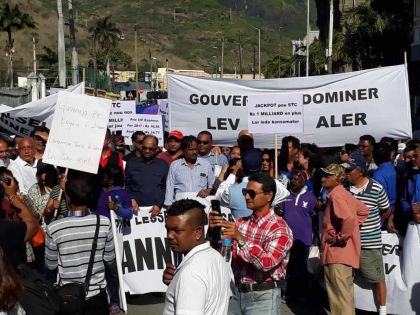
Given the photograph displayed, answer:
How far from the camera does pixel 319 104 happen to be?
32.8 ft

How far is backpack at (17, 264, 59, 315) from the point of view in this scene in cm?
379

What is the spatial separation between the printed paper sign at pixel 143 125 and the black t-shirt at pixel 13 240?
24.4ft

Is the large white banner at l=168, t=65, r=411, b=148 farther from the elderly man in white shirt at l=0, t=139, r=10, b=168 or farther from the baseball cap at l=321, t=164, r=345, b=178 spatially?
the baseball cap at l=321, t=164, r=345, b=178

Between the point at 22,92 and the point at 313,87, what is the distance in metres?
23.4

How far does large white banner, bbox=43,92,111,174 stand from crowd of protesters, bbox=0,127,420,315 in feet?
0.59

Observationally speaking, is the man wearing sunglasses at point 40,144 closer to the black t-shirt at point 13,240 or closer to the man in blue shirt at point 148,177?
the man in blue shirt at point 148,177

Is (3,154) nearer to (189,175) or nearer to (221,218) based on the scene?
(189,175)

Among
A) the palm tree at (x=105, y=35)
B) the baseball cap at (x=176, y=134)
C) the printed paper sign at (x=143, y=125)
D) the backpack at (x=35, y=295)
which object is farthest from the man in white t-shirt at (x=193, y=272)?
the palm tree at (x=105, y=35)

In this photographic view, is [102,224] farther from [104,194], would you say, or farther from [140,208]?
[140,208]

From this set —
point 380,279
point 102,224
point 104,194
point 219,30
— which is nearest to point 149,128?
point 104,194

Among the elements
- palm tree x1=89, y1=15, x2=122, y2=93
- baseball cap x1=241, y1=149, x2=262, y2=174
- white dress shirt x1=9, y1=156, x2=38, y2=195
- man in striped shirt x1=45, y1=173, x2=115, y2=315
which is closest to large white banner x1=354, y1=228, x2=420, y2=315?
baseball cap x1=241, y1=149, x2=262, y2=174

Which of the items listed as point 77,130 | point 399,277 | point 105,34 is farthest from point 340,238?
point 105,34

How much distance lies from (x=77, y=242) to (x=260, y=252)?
124cm

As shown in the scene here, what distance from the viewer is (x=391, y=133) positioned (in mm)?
9664
